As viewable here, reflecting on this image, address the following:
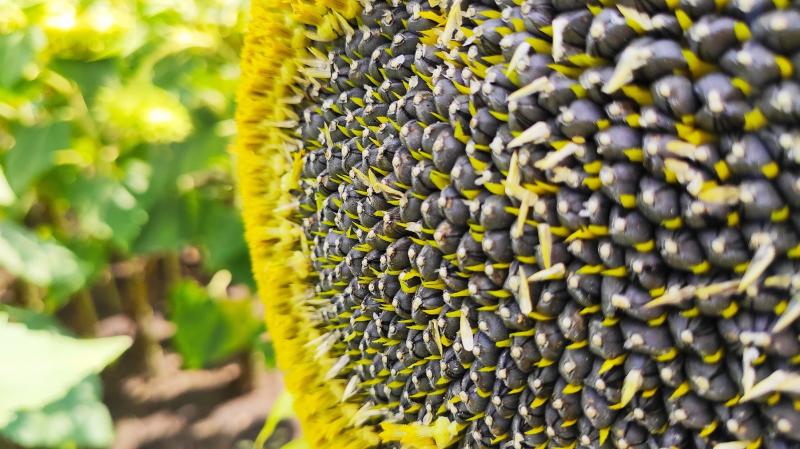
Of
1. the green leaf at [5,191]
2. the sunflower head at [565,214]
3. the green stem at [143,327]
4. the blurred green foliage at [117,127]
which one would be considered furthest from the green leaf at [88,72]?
the green stem at [143,327]

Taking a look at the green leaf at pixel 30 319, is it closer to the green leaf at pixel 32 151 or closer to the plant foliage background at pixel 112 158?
the plant foliage background at pixel 112 158

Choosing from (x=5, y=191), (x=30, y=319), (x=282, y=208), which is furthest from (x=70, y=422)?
(x=282, y=208)

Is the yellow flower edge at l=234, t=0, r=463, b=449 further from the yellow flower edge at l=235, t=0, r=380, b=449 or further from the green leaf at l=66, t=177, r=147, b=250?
the green leaf at l=66, t=177, r=147, b=250

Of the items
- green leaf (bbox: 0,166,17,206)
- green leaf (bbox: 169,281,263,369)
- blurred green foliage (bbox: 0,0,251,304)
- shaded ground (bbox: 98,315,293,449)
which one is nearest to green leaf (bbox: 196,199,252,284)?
blurred green foliage (bbox: 0,0,251,304)

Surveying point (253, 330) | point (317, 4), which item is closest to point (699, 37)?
point (317, 4)

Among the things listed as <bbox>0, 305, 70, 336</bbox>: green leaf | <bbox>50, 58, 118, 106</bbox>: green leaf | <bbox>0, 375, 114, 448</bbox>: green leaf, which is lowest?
<bbox>0, 375, 114, 448</bbox>: green leaf
